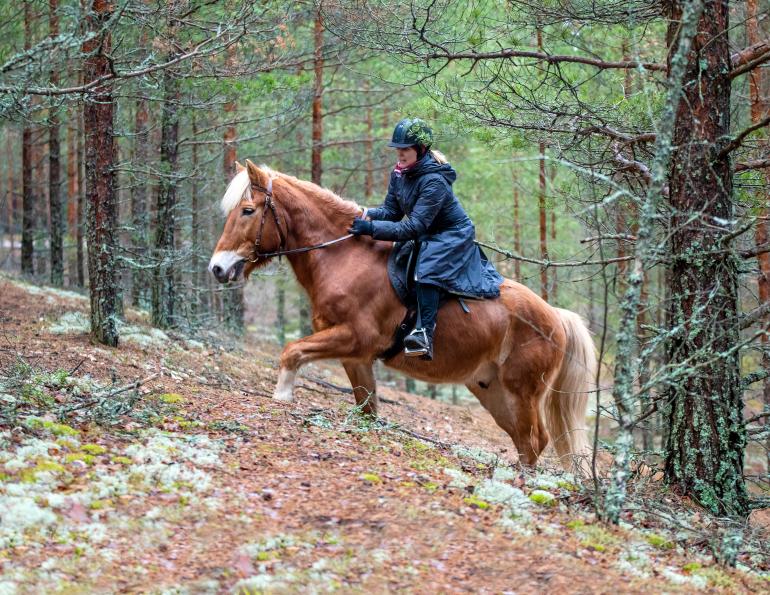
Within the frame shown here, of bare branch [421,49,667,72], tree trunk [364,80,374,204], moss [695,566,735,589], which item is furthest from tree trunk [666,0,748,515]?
tree trunk [364,80,374,204]

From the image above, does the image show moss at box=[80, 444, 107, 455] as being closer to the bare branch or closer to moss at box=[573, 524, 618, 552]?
moss at box=[573, 524, 618, 552]

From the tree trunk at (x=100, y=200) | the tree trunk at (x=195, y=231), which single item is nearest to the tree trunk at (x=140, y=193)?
the tree trunk at (x=195, y=231)

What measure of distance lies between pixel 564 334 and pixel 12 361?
617 cm

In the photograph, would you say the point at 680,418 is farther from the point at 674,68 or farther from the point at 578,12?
the point at 578,12

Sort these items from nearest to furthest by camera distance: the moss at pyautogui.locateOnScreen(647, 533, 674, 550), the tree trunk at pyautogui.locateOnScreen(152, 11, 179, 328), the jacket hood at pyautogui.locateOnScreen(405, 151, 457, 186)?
the moss at pyautogui.locateOnScreen(647, 533, 674, 550) → the jacket hood at pyautogui.locateOnScreen(405, 151, 457, 186) → the tree trunk at pyautogui.locateOnScreen(152, 11, 179, 328)

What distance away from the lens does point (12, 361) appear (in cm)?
835

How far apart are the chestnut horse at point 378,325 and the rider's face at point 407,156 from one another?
0.83m

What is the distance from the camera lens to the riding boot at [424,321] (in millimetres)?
7883

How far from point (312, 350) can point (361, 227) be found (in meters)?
1.36

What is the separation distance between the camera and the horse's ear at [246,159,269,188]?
26.0 ft

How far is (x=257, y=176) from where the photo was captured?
794cm

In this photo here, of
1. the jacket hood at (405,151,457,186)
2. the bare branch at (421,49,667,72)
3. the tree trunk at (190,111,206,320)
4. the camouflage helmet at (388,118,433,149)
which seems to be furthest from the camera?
the tree trunk at (190,111,206,320)

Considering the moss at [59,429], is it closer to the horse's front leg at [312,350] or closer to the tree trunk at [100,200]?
the horse's front leg at [312,350]

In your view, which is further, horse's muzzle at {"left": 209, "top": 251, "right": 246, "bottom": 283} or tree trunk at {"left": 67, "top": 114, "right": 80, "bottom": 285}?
tree trunk at {"left": 67, "top": 114, "right": 80, "bottom": 285}
